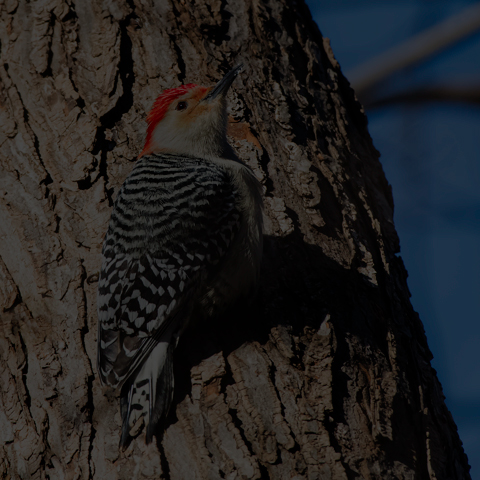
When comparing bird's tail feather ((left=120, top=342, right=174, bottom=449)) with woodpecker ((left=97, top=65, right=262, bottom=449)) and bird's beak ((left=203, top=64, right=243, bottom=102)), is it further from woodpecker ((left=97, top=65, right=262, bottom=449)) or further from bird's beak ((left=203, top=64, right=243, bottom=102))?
bird's beak ((left=203, top=64, right=243, bottom=102))

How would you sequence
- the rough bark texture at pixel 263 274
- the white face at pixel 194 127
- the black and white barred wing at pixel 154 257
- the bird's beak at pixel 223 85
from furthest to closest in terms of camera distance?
the white face at pixel 194 127 < the bird's beak at pixel 223 85 < the black and white barred wing at pixel 154 257 < the rough bark texture at pixel 263 274

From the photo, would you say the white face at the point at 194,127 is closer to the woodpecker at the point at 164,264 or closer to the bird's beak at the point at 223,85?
the bird's beak at the point at 223,85

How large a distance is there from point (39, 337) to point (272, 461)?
1.50m

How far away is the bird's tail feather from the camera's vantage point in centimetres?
277

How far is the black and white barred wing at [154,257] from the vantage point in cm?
304

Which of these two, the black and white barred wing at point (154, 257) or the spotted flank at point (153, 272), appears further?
the black and white barred wing at point (154, 257)

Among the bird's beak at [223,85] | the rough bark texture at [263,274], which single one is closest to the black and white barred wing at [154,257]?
the rough bark texture at [263,274]

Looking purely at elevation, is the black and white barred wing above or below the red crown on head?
below

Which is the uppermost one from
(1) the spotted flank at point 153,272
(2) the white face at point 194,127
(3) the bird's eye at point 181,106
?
(3) the bird's eye at point 181,106

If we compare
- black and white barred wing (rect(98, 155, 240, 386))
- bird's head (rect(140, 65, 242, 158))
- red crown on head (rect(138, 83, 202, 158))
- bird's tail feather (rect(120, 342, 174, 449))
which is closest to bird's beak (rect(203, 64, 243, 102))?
bird's head (rect(140, 65, 242, 158))

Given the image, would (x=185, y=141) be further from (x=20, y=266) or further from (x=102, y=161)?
(x=20, y=266)

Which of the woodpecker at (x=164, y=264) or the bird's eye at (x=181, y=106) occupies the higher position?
the bird's eye at (x=181, y=106)

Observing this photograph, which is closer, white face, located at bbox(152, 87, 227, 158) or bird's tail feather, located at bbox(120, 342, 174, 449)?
bird's tail feather, located at bbox(120, 342, 174, 449)

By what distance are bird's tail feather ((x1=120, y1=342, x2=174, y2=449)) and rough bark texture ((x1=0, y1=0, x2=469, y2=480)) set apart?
70 millimetres
